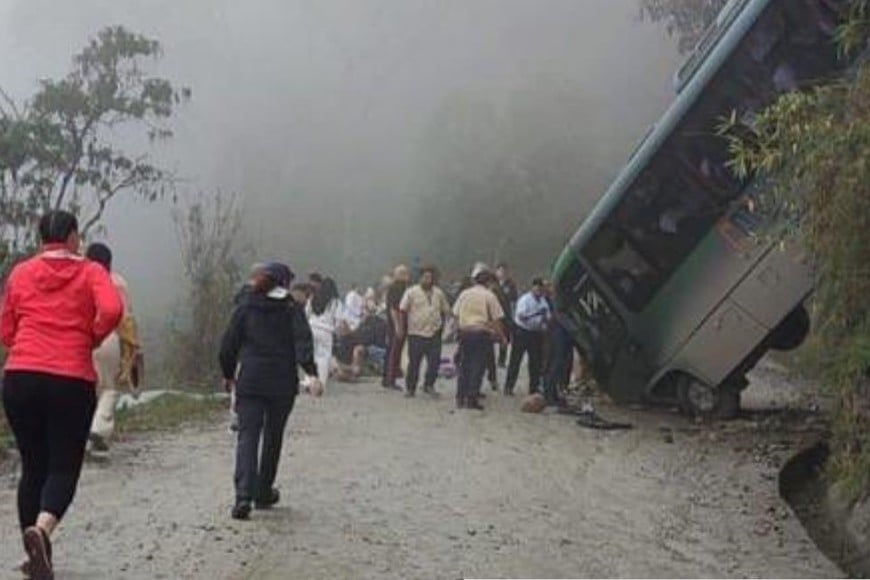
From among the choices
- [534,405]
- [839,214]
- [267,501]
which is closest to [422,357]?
[534,405]

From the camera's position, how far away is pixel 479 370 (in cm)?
1445

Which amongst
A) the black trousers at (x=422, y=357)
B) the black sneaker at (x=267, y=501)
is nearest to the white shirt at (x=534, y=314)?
the black trousers at (x=422, y=357)

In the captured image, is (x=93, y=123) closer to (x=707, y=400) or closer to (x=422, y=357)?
(x=422, y=357)

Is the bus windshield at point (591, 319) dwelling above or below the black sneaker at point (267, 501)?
above

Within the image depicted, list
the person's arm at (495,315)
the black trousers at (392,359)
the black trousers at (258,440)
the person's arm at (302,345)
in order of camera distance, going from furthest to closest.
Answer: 1. the black trousers at (392,359)
2. the person's arm at (495,315)
3. the person's arm at (302,345)
4. the black trousers at (258,440)

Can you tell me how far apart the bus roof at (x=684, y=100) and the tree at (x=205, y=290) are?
6.77 metres

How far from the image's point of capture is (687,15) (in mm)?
23328

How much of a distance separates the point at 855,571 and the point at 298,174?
43474mm

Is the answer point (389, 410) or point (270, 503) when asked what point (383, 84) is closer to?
point (389, 410)

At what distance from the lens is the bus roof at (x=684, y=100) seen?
37.9ft

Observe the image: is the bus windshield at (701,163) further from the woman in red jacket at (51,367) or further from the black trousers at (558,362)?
the woman in red jacket at (51,367)

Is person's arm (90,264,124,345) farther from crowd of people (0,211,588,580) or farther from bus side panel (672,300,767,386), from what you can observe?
bus side panel (672,300,767,386)

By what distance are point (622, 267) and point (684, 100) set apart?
2.04 m

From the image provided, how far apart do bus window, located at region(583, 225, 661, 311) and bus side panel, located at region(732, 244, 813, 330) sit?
1075mm
